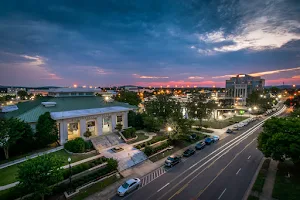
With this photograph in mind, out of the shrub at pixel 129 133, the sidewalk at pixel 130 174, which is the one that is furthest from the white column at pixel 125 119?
the sidewalk at pixel 130 174

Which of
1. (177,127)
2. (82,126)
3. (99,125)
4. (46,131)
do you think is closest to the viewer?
(46,131)

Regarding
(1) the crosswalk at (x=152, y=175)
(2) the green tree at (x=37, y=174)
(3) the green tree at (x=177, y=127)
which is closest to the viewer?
(2) the green tree at (x=37, y=174)

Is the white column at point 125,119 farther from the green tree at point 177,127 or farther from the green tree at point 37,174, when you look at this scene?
the green tree at point 37,174

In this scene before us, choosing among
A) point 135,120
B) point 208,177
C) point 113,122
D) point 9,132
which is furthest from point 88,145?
point 208,177

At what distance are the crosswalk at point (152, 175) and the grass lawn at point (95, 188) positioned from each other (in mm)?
4075

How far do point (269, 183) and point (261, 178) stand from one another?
1068 mm

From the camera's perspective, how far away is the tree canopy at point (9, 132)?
2350 centimetres

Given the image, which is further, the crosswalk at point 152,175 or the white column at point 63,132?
the white column at point 63,132

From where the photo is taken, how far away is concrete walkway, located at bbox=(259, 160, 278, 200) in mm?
18359

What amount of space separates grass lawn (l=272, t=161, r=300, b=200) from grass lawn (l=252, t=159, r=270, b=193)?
1.36 meters

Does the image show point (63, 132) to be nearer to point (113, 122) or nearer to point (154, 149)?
point (113, 122)

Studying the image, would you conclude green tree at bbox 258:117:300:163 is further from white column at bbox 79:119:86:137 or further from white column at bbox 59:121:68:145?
white column at bbox 59:121:68:145

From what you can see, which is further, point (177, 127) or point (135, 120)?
point (135, 120)

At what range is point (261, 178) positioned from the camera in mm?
21922
